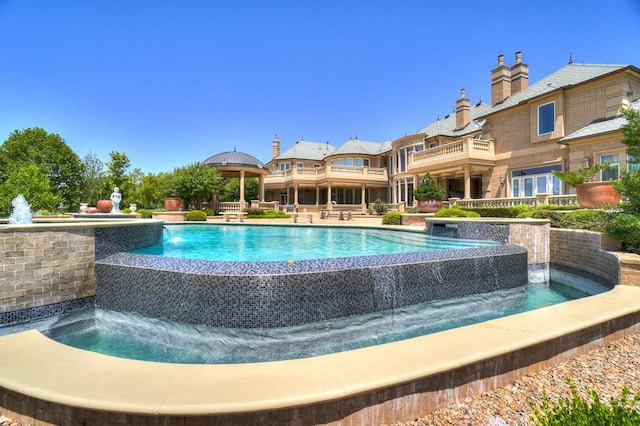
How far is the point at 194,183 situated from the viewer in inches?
1087

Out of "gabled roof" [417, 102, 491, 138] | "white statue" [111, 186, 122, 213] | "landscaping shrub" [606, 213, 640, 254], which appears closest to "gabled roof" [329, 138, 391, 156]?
"gabled roof" [417, 102, 491, 138]

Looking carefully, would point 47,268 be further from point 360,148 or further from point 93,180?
point 93,180

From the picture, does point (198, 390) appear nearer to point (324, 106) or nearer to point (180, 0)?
point (180, 0)

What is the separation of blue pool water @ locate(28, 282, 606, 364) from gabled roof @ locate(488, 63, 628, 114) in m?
20.7

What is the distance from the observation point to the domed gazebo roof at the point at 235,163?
30141mm

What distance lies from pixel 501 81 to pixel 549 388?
2881 centimetres

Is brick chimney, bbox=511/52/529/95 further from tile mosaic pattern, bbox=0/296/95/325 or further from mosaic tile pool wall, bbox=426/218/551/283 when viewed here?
tile mosaic pattern, bbox=0/296/95/325

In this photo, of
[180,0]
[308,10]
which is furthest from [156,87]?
[308,10]

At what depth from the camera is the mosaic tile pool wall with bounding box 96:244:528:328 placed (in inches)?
191

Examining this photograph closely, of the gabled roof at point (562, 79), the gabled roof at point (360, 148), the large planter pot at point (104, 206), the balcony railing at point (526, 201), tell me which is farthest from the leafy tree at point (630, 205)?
the gabled roof at point (360, 148)

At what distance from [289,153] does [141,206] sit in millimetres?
29219

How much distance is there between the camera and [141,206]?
170 ft

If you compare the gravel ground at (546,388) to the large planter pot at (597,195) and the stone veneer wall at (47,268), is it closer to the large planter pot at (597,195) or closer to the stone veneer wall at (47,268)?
the stone veneer wall at (47,268)

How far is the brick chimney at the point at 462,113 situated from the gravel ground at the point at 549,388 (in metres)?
29.4
